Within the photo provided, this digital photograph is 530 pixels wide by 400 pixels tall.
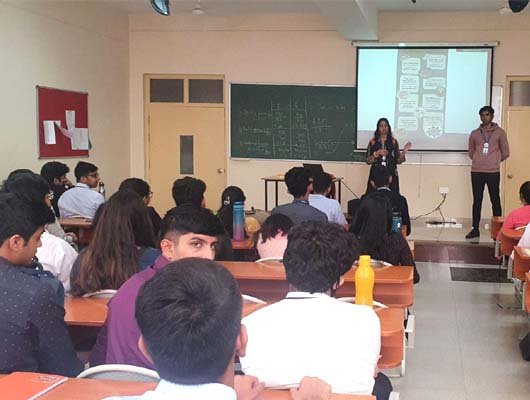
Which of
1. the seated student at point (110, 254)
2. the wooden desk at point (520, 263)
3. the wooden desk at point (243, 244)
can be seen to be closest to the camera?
the seated student at point (110, 254)

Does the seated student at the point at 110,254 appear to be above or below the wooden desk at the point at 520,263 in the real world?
above

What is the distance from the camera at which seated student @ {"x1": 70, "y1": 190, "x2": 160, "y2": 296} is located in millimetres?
2752

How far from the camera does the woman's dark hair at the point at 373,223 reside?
3826 millimetres

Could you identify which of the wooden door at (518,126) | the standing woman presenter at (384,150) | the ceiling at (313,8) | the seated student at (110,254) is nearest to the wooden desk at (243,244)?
the seated student at (110,254)

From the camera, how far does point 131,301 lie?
196 centimetres

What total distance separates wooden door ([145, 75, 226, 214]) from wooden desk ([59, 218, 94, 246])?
3.81 m

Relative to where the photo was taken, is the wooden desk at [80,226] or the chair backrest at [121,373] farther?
the wooden desk at [80,226]

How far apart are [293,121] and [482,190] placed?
274 cm

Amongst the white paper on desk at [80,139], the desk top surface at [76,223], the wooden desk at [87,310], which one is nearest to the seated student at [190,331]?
the wooden desk at [87,310]

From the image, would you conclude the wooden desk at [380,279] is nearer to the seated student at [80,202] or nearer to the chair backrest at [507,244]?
the chair backrest at [507,244]

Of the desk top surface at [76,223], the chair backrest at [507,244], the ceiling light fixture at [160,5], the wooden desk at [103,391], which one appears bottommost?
the chair backrest at [507,244]

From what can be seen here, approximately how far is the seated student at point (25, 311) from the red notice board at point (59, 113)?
210 inches

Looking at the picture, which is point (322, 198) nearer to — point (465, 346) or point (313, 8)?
point (465, 346)

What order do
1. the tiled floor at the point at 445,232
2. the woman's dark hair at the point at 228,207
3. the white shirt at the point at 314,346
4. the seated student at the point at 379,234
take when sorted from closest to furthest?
the white shirt at the point at 314,346 → the seated student at the point at 379,234 → the woman's dark hair at the point at 228,207 → the tiled floor at the point at 445,232
